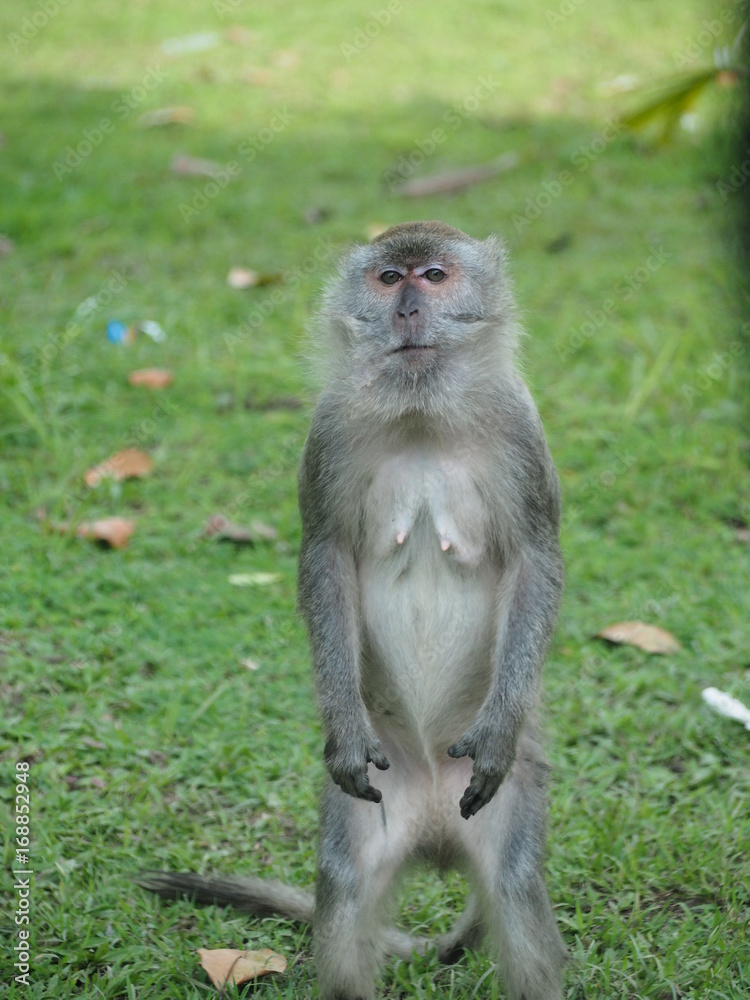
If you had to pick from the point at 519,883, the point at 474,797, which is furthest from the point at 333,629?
the point at 519,883

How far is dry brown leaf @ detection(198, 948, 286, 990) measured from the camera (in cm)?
291

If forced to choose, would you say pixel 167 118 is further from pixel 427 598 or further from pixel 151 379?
pixel 427 598

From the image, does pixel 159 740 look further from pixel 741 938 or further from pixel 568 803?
pixel 741 938

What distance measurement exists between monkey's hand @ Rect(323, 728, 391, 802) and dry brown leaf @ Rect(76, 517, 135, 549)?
2064mm

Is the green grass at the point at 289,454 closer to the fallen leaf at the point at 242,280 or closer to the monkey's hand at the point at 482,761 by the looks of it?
the fallen leaf at the point at 242,280

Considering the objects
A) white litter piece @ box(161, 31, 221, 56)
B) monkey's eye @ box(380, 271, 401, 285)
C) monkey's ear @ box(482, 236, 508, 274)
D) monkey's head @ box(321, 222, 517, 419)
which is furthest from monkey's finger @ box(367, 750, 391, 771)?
white litter piece @ box(161, 31, 221, 56)

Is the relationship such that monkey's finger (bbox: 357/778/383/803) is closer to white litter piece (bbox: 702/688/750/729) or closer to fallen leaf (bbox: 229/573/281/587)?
white litter piece (bbox: 702/688/750/729)

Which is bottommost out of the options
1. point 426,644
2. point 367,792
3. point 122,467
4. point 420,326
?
point 122,467

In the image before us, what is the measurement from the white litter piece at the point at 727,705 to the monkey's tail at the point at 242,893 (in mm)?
1492

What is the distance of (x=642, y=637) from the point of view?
4.27 m

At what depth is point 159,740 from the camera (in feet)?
12.6

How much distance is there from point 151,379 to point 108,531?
123 cm

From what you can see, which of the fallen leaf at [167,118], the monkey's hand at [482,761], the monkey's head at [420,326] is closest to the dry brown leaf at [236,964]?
the monkey's hand at [482,761]

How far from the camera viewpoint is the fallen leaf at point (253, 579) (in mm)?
4555
